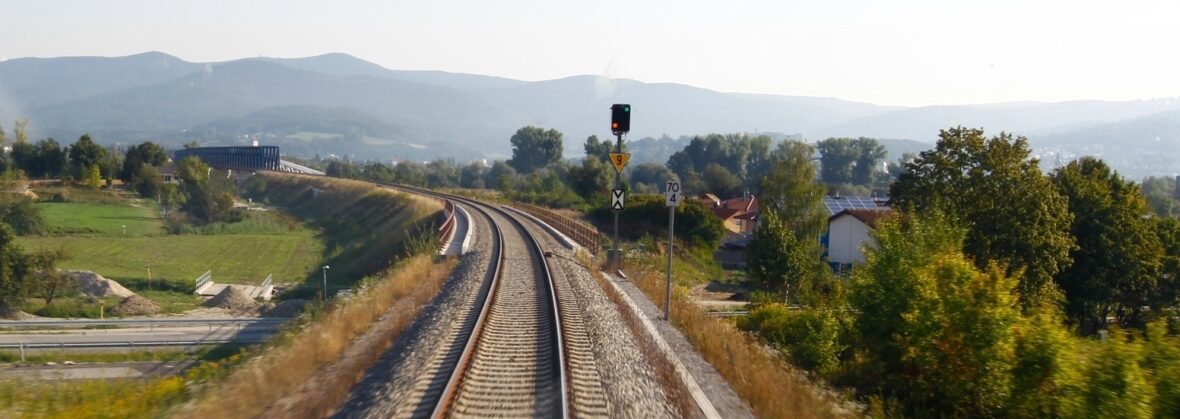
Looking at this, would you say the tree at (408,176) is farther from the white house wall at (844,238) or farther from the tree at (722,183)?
the white house wall at (844,238)

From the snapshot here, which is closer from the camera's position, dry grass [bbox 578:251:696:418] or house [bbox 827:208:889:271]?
dry grass [bbox 578:251:696:418]

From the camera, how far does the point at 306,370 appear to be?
1114cm

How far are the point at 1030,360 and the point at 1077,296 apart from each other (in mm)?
24480

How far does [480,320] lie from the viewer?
14.2 m

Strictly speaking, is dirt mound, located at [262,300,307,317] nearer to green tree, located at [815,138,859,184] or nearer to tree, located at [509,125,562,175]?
green tree, located at [815,138,859,184]

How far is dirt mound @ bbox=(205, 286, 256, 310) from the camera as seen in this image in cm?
3312

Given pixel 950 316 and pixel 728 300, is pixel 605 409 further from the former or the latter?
pixel 728 300

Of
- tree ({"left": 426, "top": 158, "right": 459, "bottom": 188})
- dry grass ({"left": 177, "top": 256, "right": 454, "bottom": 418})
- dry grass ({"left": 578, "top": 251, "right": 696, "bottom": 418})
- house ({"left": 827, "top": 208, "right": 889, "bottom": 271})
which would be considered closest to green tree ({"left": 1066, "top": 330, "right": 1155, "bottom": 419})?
dry grass ({"left": 578, "top": 251, "right": 696, "bottom": 418})

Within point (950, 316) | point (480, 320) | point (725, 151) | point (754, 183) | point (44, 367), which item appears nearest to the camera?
point (950, 316)

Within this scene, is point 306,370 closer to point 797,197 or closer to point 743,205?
point 797,197

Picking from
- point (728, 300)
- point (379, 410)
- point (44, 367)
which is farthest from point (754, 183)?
point (379, 410)

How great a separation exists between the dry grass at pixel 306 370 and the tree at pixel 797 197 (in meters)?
33.6

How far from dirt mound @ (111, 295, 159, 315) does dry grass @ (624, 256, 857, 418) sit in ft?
75.0

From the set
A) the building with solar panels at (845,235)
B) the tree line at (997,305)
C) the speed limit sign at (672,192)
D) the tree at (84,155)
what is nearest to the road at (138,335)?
the speed limit sign at (672,192)
